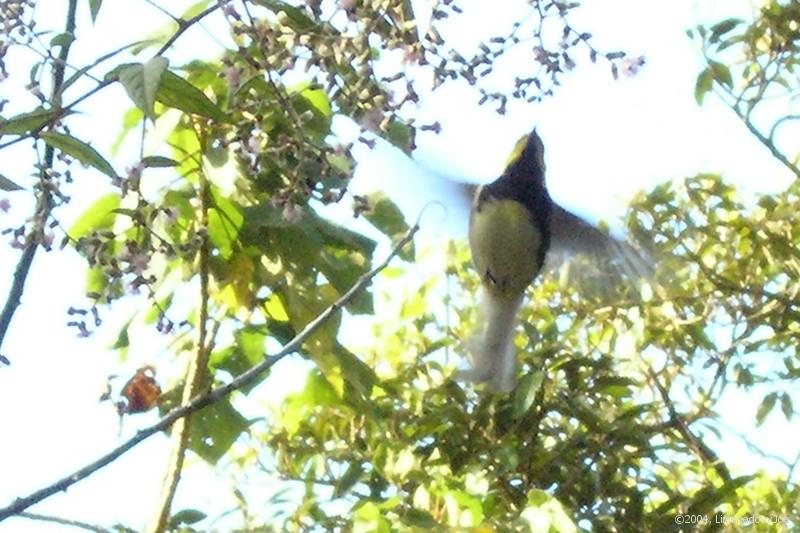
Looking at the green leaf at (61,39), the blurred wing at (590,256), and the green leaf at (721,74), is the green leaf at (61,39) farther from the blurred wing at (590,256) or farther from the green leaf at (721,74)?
the green leaf at (721,74)

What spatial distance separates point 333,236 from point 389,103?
0.39 m

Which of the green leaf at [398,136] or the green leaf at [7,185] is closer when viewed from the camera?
the green leaf at [7,185]

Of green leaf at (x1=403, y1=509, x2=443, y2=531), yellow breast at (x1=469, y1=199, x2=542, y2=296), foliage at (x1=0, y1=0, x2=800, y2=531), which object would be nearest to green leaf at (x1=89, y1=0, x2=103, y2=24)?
foliage at (x1=0, y1=0, x2=800, y2=531)

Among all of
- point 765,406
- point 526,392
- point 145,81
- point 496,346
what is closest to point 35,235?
point 145,81

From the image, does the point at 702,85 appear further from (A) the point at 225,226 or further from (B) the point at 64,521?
(B) the point at 64,521

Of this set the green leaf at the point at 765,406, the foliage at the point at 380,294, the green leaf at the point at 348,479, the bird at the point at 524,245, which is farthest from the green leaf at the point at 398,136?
the green leaf at the point at 765,406

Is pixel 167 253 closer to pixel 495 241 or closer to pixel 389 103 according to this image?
pixel 389 103

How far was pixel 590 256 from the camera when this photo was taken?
2.08 meters

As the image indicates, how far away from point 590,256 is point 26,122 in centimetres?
134

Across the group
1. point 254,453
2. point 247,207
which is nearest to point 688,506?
point 254,453

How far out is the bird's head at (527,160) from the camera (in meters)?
2.07

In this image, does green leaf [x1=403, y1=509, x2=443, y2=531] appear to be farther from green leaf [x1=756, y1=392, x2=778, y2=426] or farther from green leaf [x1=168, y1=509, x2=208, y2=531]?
green leaf [x1=756, y1=392, x2=778, y2=426]

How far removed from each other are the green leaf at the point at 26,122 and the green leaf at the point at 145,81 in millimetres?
67

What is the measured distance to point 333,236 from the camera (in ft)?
4.50
